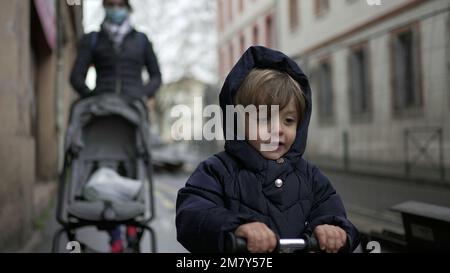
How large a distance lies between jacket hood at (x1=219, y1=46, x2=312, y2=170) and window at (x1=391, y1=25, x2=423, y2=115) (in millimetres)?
7654

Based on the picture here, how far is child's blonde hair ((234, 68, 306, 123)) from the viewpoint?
6.10ft

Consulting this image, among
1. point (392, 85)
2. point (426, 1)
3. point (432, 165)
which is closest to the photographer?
point (426, 1)

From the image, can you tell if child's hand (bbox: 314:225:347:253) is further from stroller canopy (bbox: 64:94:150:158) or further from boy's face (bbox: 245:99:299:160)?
stroller canopy (bbox: 64:94:150:158)

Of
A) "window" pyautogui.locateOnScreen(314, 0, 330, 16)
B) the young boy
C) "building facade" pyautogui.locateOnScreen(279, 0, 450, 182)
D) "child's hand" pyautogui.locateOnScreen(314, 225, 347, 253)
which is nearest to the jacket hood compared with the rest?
the young boy

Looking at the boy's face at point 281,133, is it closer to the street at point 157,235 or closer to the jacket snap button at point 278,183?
the jacket snap button at point 278,183

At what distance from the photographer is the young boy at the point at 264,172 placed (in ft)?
6.10

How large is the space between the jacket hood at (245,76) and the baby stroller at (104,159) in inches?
76.5

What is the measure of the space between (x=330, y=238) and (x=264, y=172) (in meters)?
0.31

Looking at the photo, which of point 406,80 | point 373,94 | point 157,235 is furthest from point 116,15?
point 373,94

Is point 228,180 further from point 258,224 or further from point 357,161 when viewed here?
point 357,161

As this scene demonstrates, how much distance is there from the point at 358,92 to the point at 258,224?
35.4ft

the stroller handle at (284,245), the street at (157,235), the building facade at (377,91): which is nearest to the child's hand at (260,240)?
the stroller handle at (284,245)
